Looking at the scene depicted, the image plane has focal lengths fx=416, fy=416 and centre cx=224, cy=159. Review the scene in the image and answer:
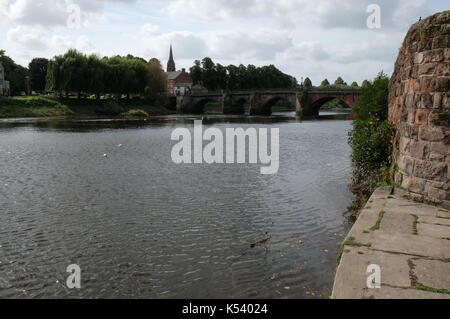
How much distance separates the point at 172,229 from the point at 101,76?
82.6 metres

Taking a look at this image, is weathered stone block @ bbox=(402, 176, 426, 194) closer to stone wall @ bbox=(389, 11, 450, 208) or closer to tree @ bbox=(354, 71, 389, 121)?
stone wall @ bbox=(389, 11, 450, 208)

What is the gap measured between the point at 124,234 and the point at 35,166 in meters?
13.3

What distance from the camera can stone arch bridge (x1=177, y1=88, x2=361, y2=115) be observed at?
264ft

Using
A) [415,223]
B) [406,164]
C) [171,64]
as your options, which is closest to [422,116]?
[406,164]

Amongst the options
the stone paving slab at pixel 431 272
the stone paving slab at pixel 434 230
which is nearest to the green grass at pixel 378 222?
the stone paving slab at pixel 434 230

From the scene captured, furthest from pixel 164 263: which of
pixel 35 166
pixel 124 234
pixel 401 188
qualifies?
pixel 35 166

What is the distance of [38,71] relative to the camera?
108188mm

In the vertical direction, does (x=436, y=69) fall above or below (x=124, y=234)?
above

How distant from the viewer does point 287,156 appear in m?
26.1

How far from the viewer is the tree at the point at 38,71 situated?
107 metres

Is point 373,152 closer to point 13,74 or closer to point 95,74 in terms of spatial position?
point 95,74

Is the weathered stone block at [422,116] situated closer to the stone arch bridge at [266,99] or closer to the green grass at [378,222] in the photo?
the green grass at [378,222]

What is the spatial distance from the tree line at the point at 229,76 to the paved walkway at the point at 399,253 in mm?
133591
